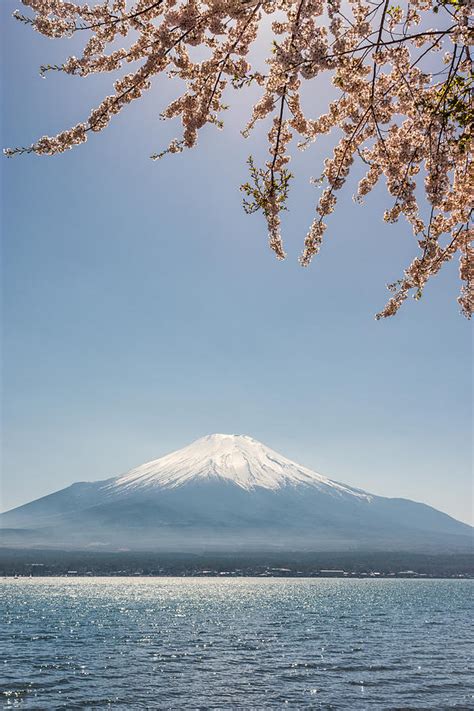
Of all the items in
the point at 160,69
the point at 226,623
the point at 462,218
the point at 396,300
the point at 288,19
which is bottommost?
the point at 226,623

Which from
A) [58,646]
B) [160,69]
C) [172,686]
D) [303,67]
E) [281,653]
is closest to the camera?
[303,67]

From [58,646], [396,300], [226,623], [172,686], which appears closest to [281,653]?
[172,686]

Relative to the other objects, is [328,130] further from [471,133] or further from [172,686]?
[172,686]

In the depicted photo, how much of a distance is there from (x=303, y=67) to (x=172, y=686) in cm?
4294

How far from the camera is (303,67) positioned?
5.09m

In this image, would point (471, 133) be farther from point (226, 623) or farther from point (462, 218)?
point (226, 623)

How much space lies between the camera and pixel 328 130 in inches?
277

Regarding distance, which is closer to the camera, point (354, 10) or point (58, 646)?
point (354, 10)

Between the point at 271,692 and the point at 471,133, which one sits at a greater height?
the point at 471,133

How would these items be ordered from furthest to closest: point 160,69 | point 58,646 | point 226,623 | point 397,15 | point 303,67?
point 226,623, point 58,646, point 397,15, point 160,69, point 303,67

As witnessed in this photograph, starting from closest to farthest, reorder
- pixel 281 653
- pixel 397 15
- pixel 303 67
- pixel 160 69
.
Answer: pixel 303 67 < pixel 160 69 < pixel 397 15 < pixel 281 653

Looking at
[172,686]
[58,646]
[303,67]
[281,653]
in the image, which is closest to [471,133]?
[303,67]

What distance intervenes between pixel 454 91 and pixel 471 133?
1.45ft

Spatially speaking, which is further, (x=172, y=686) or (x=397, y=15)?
(x=172, y=686)
